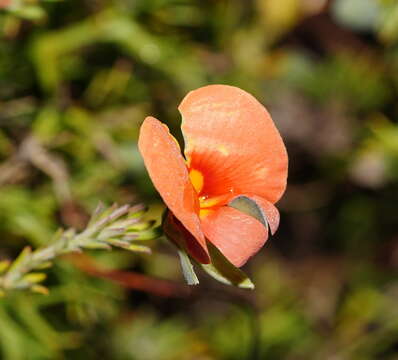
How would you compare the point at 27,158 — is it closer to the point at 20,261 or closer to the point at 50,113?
the point at 50,113

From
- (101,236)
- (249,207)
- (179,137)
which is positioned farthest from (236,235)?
(179,137)

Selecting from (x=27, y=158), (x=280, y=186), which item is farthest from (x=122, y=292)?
(x=280, y=186)

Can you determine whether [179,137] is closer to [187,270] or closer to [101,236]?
[101,236]

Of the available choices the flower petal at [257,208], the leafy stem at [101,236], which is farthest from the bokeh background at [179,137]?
the flower petal at [257,208]

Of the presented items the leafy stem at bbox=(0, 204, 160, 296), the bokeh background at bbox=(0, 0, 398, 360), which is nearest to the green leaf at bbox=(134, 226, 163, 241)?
the leafy stem at bbox=(0, 204, 160, 296)

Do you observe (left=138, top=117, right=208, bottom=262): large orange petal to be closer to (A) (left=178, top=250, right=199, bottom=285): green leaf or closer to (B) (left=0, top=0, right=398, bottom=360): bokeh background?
(A) (left=178, top=250, right=199, bottom=285): green leaf

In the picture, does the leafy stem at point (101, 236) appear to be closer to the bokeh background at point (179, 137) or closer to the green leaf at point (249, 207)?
the green leaf at point (249, 207)
